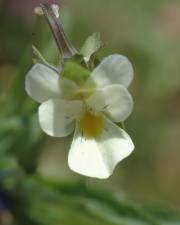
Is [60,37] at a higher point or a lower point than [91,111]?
higher

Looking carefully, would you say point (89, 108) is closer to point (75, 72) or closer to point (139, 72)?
point (75, 72)

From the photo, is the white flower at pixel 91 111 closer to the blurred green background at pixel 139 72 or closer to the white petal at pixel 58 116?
the white petal at pixel 58 116

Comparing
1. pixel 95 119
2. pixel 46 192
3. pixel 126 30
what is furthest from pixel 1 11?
pixel 95 119

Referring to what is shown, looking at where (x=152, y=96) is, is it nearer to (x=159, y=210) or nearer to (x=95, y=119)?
(x=159, y=210)

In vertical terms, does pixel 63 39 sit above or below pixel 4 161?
above

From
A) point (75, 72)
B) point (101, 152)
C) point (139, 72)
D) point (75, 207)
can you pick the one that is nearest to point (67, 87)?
point (75, 72)

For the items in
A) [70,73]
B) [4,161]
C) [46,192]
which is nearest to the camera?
[70,73]

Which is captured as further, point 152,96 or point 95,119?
point 152,96
